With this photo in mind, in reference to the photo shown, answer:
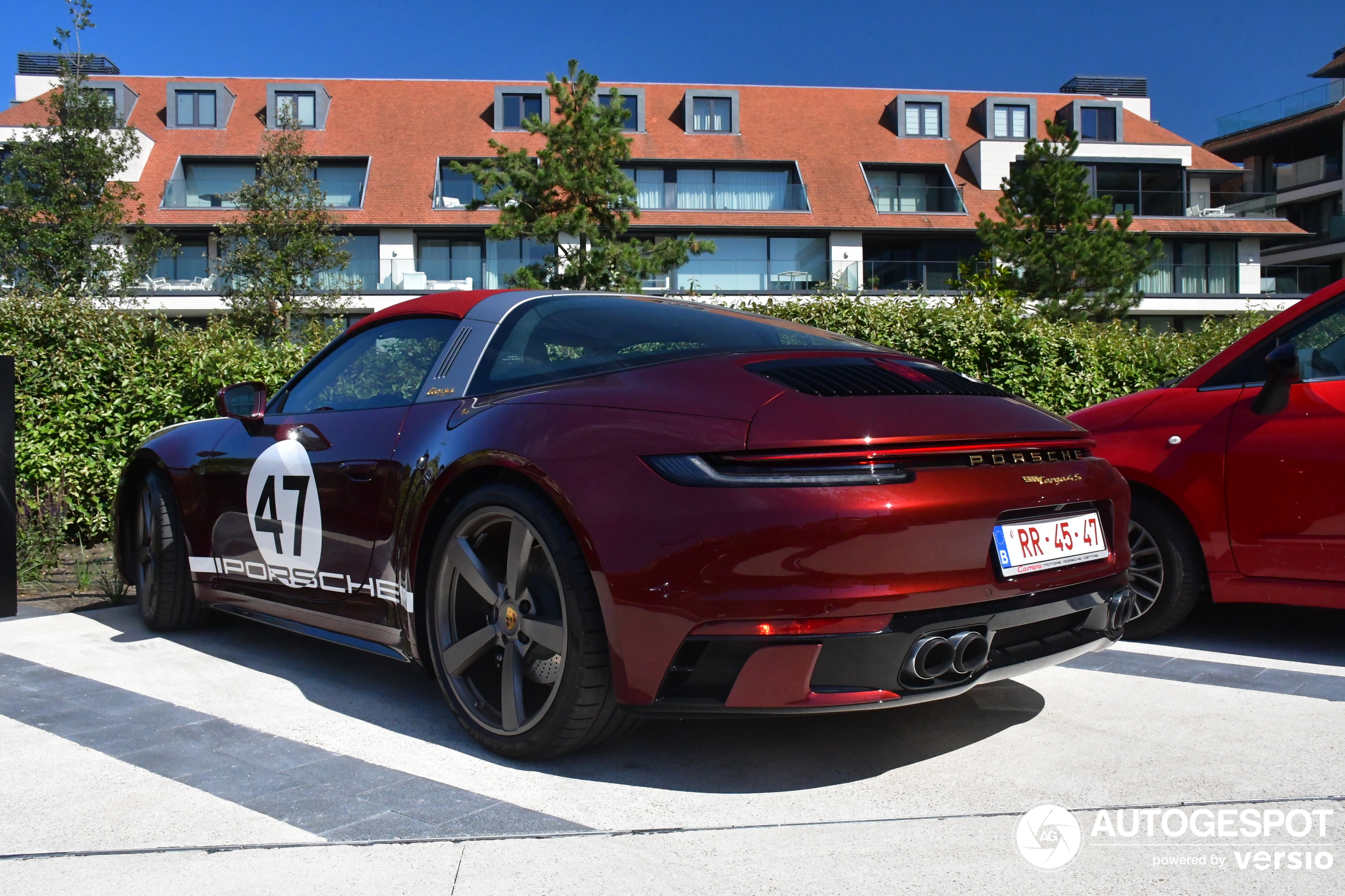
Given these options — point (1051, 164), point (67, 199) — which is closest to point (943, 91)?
point (1051, 164)

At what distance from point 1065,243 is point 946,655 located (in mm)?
27372

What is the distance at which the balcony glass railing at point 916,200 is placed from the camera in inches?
1657

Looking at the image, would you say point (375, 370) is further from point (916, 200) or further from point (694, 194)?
point (916, 200)

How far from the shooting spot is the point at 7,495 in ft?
15.9

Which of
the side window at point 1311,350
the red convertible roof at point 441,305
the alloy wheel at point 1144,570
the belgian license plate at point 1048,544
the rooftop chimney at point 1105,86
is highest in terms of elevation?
the rooftop chimney at point 1105,86

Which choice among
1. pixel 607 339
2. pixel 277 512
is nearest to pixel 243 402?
pixel 277 512

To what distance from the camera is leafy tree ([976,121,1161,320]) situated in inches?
1088

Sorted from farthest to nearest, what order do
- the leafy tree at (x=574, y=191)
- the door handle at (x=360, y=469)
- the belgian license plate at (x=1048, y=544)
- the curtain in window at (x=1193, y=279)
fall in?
the curtain in window at (x=1193, y=279) → the leafy tree at (x=574, y=191) → the door handle at (x=360, y=469) → the belgian license plate at (x=1048, y=544)

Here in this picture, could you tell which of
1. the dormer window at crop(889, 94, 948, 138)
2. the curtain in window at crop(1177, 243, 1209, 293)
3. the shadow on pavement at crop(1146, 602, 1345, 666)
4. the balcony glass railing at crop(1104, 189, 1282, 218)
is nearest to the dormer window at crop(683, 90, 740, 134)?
the dormer window at crop(889, 94, 948, 138)

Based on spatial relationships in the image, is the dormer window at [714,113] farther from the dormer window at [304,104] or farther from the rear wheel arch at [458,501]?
the rear wheel arch at [458,501]

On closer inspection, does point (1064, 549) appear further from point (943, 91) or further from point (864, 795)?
point (943, 91)

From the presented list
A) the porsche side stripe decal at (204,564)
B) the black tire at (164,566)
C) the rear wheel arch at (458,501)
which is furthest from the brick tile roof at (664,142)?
the rear wheel arch at (458,501)

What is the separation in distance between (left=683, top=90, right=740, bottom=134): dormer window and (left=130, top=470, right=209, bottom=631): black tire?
Result: 41.5 meters

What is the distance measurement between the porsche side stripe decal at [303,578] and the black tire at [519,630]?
0.17 m
